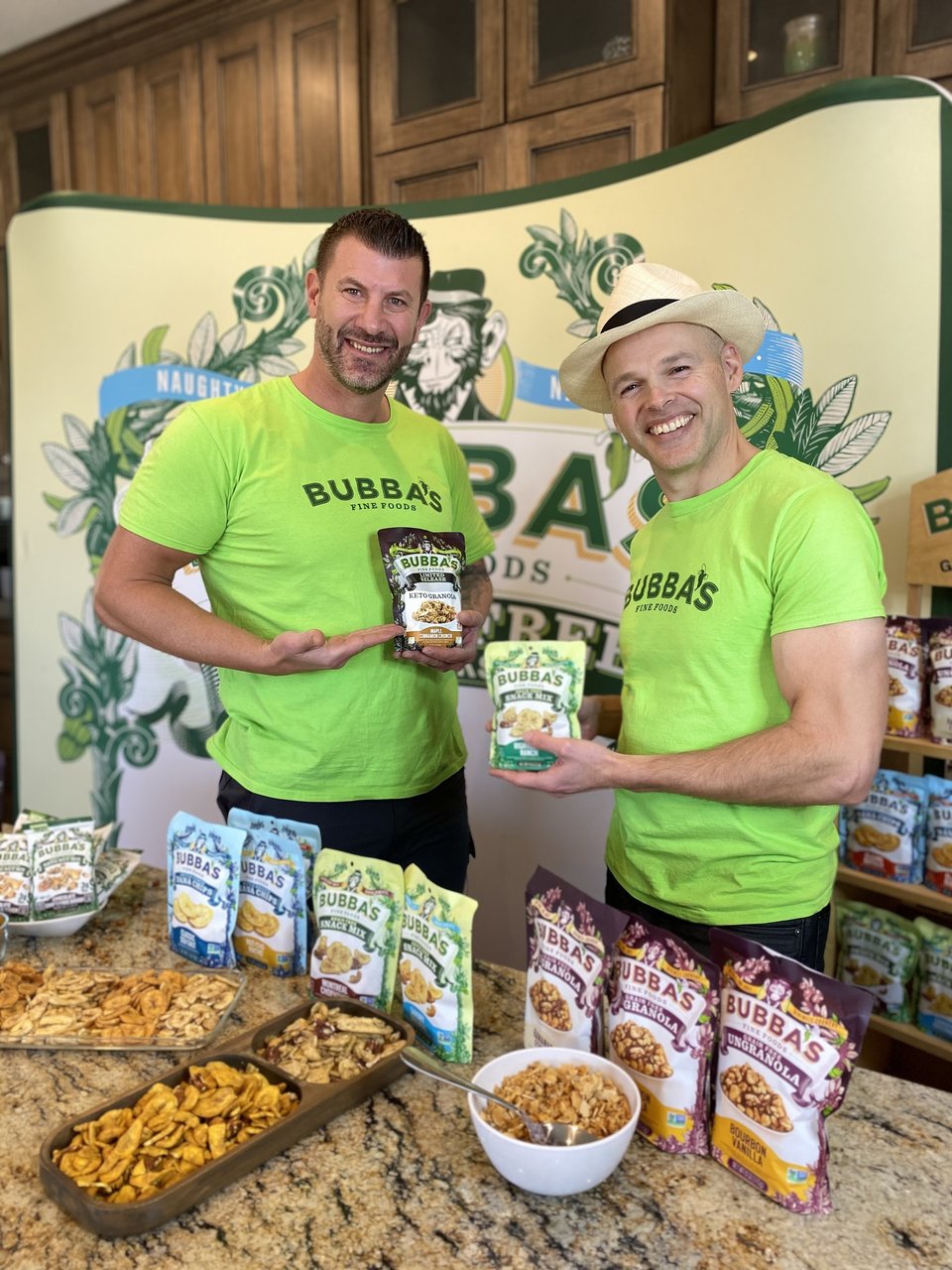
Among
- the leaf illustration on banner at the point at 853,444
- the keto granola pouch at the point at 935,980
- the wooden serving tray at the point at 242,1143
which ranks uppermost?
the leaf illustration on banner at the point at 853,444

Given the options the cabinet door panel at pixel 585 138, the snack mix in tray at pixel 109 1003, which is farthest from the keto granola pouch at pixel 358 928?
the cabinet door panel at pixel 585 138

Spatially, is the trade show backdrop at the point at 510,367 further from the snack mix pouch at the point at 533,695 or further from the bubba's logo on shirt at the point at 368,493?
the snack mix pouch at the point at 533,695

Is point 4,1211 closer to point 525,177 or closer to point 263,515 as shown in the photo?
point 263,515

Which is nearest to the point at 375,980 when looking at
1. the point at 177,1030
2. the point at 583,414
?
the point at 177,1030

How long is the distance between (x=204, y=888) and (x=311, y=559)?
543 millimetres

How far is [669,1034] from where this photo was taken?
0.91 meters

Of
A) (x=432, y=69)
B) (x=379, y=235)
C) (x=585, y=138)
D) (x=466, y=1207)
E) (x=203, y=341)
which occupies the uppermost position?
(x=432, y=69)

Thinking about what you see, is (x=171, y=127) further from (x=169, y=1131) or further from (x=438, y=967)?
(x=169, y=1131)

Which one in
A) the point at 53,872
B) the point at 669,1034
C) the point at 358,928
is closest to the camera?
the point at 669,1034

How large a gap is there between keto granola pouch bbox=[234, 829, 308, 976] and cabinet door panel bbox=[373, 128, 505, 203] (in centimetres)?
225

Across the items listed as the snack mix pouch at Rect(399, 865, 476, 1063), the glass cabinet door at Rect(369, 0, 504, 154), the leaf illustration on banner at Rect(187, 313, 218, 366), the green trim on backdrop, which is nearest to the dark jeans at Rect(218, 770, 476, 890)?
the snack mix pouch at Rect(399, 865, 476, 1063)

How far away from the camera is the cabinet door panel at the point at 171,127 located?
143 inches

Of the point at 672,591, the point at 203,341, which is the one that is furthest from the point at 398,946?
the point at 203,341

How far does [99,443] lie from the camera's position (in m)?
3.06
